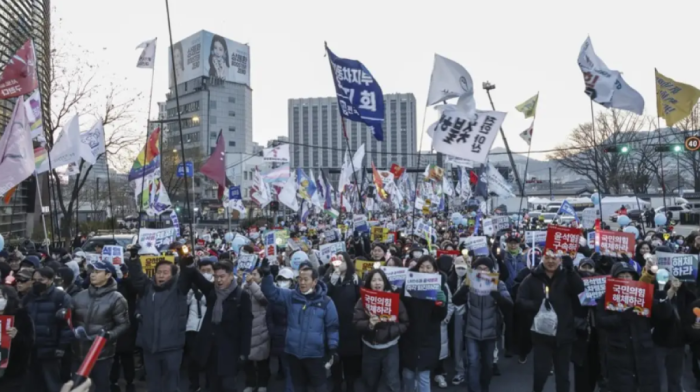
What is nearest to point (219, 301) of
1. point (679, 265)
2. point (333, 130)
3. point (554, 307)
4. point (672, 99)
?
point (554, 307)

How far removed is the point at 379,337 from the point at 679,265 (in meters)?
3.55

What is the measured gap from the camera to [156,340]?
18.8 ft

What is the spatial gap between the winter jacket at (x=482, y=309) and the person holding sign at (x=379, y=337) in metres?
0.94

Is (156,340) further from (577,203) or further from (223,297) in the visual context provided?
(577,203)

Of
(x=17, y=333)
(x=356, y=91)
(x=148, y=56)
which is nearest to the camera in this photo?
(x=17, y=333)

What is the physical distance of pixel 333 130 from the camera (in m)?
115

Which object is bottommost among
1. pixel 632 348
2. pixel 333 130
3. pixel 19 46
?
pixel 632 348

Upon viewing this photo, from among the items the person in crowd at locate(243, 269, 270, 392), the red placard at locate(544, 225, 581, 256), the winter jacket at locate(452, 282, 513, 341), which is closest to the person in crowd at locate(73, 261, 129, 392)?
the person in crowd at locate(243, 269, 270, 392)

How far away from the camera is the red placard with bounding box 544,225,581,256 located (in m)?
7.12

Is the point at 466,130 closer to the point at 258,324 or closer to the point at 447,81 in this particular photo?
the point at 447,81

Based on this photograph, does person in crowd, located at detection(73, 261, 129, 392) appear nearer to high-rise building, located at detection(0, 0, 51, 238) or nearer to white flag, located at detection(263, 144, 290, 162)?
high-rise building, located at detection(0, 0, 51, 238)

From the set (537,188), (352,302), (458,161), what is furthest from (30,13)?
(537,188)

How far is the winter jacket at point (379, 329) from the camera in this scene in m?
5.73

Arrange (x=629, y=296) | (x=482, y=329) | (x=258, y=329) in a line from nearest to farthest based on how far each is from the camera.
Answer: (x=629, y=296) → (x=482, y=329) → (x=258, y=329)
